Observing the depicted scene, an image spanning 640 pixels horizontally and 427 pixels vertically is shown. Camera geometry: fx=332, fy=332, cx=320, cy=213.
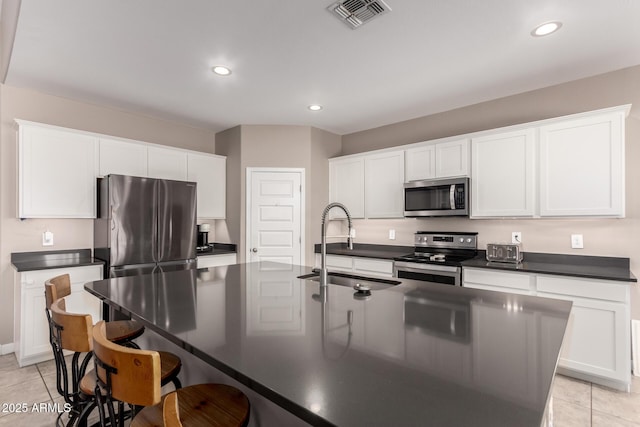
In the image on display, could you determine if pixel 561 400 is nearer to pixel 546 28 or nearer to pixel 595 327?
pixel 595 327


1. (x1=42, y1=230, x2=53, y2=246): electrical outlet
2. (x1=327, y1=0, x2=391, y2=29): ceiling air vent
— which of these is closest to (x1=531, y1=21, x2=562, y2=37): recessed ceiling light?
(x1=327, y1=0, x2=391, y2=29): ceiling air vent

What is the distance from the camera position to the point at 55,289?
5.90 ft

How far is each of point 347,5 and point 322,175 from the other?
2866 mm

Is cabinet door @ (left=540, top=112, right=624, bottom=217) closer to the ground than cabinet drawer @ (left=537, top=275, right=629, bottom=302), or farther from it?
farther from it

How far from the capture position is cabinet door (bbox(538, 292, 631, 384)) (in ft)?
8.16

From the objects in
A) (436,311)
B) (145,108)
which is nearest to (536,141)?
(436,311)

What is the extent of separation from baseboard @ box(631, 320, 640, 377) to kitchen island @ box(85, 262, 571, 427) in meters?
1.98

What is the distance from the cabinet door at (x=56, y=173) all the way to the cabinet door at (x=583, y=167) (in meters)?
4.45

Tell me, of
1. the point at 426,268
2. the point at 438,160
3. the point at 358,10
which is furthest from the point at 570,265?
the point at 358,10

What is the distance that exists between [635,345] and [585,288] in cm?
75

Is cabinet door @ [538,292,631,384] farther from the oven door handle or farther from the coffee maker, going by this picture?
the coffee maker

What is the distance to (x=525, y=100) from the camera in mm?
3410

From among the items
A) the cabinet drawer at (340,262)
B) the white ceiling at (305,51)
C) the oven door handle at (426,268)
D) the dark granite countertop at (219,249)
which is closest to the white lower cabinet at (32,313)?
the dark granite countertop at (219,249)

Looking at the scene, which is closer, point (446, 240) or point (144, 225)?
point (144, 225)
